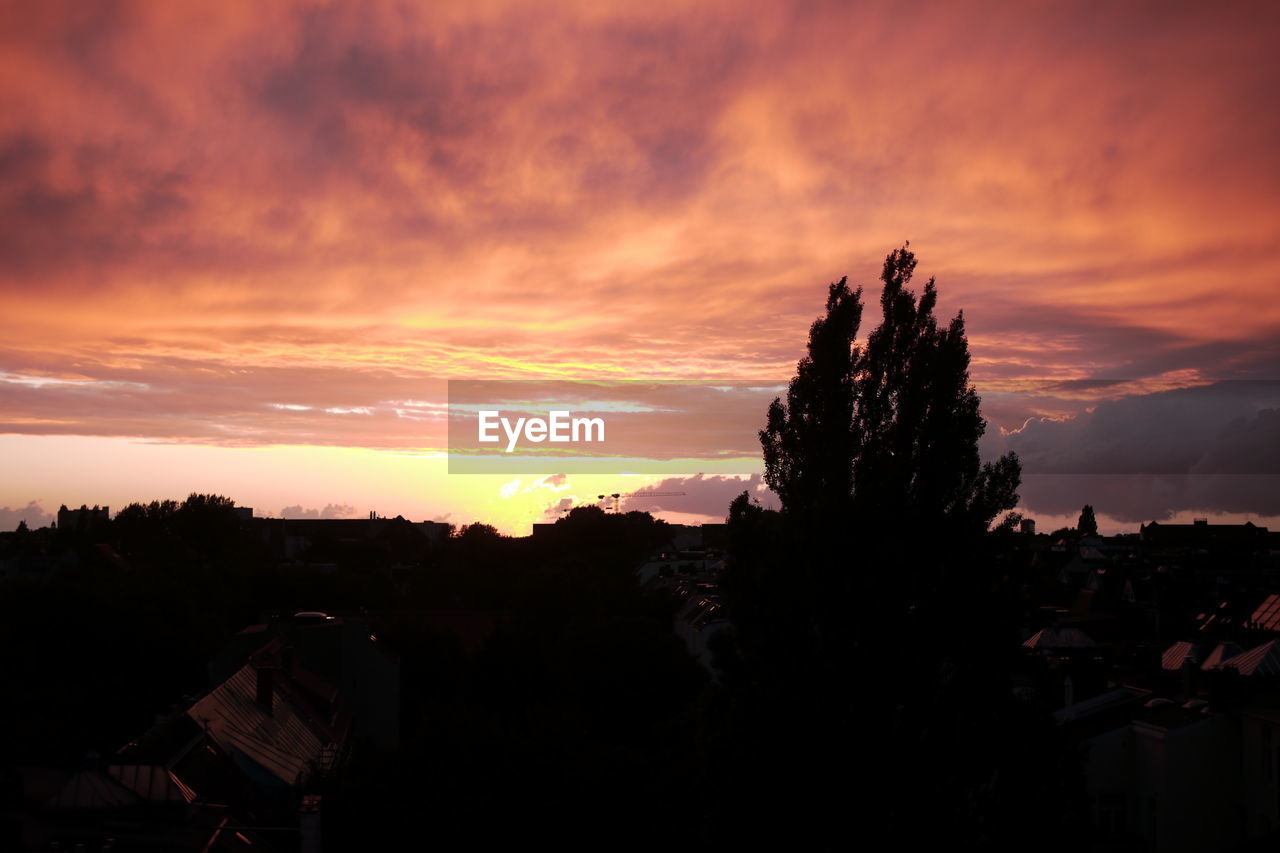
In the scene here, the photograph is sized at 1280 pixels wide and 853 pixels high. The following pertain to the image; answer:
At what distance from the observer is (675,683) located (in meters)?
46.6

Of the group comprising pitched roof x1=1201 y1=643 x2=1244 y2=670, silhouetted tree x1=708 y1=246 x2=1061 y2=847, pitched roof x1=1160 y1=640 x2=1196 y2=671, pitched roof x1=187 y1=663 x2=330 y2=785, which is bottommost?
pitched roof x1=187 y1=663 x2=330 y2=785

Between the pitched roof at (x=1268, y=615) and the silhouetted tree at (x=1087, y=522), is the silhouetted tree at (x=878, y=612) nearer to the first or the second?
the pitched roof at (x=1268, y=615)

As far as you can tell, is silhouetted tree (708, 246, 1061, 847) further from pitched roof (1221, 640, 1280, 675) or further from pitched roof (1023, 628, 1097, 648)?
pitched roof (1023, 628, 1097, 648)

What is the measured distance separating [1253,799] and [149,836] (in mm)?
20472

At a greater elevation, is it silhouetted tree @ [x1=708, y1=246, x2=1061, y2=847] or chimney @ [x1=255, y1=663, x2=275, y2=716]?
silhouetted tree @ [x1=708, y1=246, x2=1061, y2=847]

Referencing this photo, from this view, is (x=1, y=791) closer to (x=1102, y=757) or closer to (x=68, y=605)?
(x=1102, y=757)

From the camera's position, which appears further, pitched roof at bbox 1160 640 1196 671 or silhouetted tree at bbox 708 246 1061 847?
pitched roof at bbox 1160 640 1196 671

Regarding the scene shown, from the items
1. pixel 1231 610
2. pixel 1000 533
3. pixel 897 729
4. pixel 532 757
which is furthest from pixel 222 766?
pixel 1231 610

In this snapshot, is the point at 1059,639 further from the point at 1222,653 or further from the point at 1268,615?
the point at 1268,615

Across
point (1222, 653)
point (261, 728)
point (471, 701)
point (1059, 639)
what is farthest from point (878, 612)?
point (471, 701)

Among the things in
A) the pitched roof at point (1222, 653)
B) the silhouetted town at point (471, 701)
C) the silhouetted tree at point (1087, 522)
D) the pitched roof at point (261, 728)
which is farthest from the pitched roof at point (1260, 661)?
the silhouetted tree at point (1087, 522)

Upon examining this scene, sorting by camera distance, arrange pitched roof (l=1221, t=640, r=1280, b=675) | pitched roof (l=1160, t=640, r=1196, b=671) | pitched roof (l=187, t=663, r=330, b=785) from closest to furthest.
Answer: pitched roof (l=1221, t=640, r=1280, b=675) → pitched roof (l=187, t=663, r=330, b=785) → pitched roof (l=1160, t=640, r=1196, b=671)

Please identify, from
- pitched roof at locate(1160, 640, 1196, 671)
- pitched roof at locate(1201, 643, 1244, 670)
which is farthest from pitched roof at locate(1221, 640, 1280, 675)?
pitched roof at locate(1160, 640, 1196, 671)

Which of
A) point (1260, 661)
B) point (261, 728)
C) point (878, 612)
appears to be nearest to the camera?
point (878, 612)
